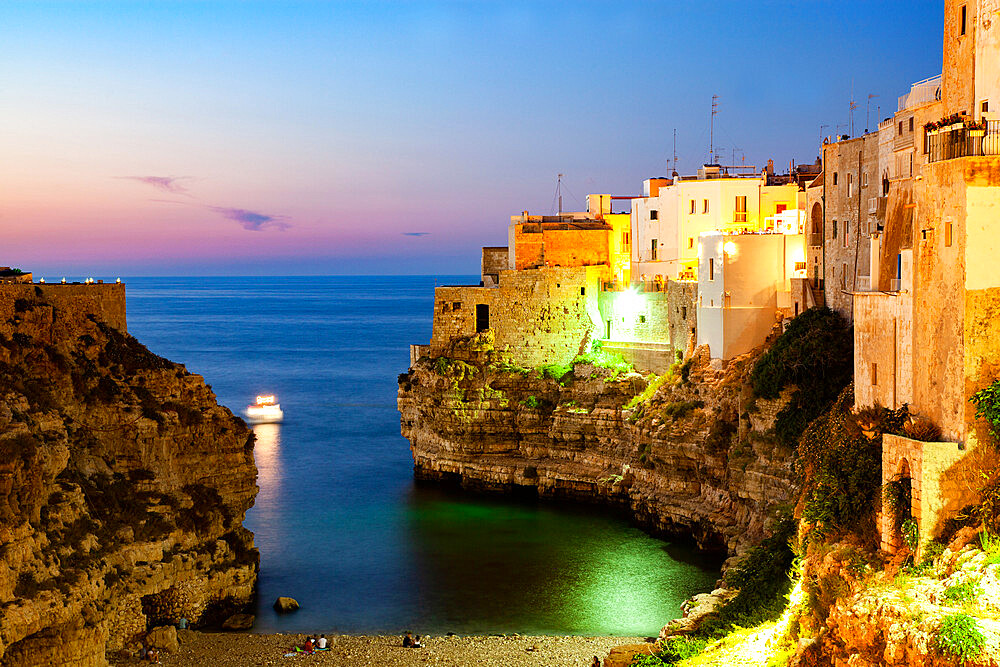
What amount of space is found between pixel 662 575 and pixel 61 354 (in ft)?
58.2

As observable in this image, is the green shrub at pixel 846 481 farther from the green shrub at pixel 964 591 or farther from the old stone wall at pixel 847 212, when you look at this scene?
the old stone wall at pixel 847 212

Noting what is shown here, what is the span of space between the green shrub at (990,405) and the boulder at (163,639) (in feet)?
57.2

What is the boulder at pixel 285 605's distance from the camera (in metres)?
28.9

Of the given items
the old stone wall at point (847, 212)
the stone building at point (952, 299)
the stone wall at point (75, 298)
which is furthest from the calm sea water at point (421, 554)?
the stone building at point (952, 299)

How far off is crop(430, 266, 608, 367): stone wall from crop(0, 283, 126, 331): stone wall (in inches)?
683

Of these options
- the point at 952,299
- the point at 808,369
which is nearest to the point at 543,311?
the point at 808,369

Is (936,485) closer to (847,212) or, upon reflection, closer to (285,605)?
(847,212)

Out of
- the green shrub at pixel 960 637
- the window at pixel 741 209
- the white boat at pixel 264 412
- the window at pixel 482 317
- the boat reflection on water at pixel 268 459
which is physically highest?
the window at pixel 741 209

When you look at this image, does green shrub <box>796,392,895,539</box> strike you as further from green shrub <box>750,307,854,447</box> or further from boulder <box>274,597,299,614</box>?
boulder <box>274,597,299,614</box>

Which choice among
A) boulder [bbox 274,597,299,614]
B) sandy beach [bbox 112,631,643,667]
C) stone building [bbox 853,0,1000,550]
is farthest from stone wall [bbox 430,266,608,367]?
stone building [bbox 853,0,1000,550]

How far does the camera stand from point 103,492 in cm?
2370

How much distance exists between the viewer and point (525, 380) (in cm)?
4288

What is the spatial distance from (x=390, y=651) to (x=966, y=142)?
16786mm

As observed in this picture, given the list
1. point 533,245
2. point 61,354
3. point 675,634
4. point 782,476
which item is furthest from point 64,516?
point 533,245
